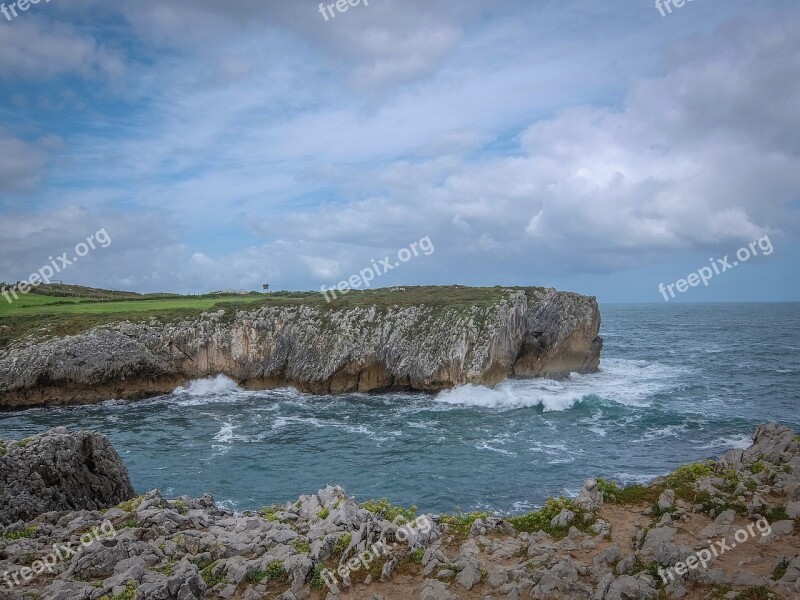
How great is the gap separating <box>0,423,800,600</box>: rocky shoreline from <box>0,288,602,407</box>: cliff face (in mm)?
29356

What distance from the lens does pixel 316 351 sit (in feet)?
160

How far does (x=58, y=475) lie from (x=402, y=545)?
12.6m

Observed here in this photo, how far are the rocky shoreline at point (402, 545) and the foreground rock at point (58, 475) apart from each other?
0.05 meters

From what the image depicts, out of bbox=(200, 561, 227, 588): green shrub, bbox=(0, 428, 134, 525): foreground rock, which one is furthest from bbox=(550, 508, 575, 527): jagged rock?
bbox=(0, 428, 134, 525): foreground rock

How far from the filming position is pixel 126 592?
1109 cm

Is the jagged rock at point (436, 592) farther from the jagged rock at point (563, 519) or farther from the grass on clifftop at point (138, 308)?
the grass on clifftop at point (138, 308)

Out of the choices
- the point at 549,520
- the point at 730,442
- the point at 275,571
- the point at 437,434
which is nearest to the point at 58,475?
the point at 275,571

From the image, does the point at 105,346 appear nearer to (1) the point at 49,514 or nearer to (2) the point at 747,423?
(1) the point at 49,514

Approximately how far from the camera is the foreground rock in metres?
16.3

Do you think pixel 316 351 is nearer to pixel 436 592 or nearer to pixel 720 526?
pixel 436 592

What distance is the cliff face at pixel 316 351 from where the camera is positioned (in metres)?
45.0

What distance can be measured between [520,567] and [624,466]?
17.4 m

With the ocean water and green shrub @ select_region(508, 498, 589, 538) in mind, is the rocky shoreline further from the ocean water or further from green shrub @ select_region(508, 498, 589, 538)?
the ocean water

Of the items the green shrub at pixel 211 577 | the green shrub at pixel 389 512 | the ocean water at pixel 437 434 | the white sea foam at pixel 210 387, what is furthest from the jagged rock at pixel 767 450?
the white sea foam at pixel 210 387
